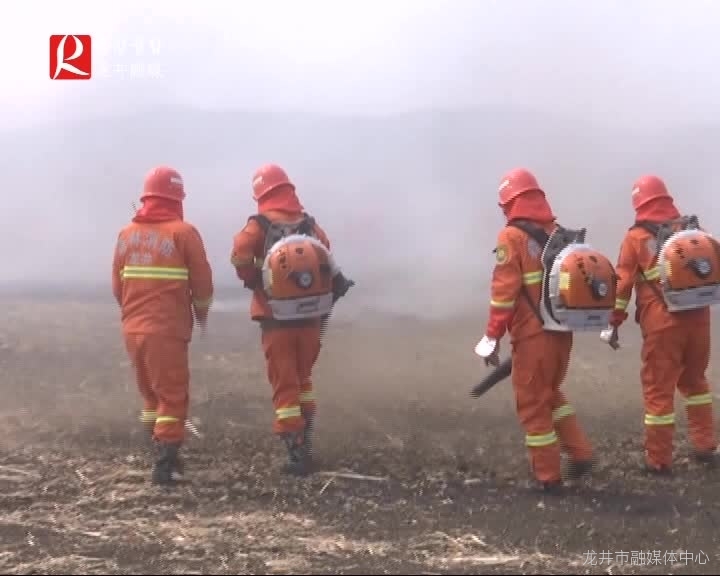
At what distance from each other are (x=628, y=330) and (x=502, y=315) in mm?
6109

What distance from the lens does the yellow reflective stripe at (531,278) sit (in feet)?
15.3

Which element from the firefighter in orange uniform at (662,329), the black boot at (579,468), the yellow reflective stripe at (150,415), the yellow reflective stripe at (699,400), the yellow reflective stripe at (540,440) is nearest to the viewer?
the yellow reflective stripe at (540,440)

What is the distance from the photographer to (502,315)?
4.60m

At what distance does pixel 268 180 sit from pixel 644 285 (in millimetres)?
2587

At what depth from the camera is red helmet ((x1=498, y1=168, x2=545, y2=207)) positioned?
4816 millimetres

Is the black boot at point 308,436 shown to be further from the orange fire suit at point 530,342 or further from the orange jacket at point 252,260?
the orange fire suit at point 530,342

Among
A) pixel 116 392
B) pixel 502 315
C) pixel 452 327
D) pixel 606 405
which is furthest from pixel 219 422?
pixel 452 327

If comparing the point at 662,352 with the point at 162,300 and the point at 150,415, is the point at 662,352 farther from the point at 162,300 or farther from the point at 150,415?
the point at 150,415

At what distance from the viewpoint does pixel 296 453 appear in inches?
200

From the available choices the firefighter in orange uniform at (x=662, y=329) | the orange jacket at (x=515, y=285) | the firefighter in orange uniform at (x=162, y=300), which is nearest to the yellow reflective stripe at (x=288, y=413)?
the firefighter in orange uniform at (x=162, y=300)

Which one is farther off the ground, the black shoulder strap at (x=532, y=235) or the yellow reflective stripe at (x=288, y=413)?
the black shoulder strap at (x=532, y=235)

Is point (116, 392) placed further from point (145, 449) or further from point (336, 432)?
point (336, 432)

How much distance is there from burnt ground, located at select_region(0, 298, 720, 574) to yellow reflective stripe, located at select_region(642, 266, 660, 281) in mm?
1290

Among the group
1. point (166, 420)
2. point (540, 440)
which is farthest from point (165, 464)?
point (540, 440)
